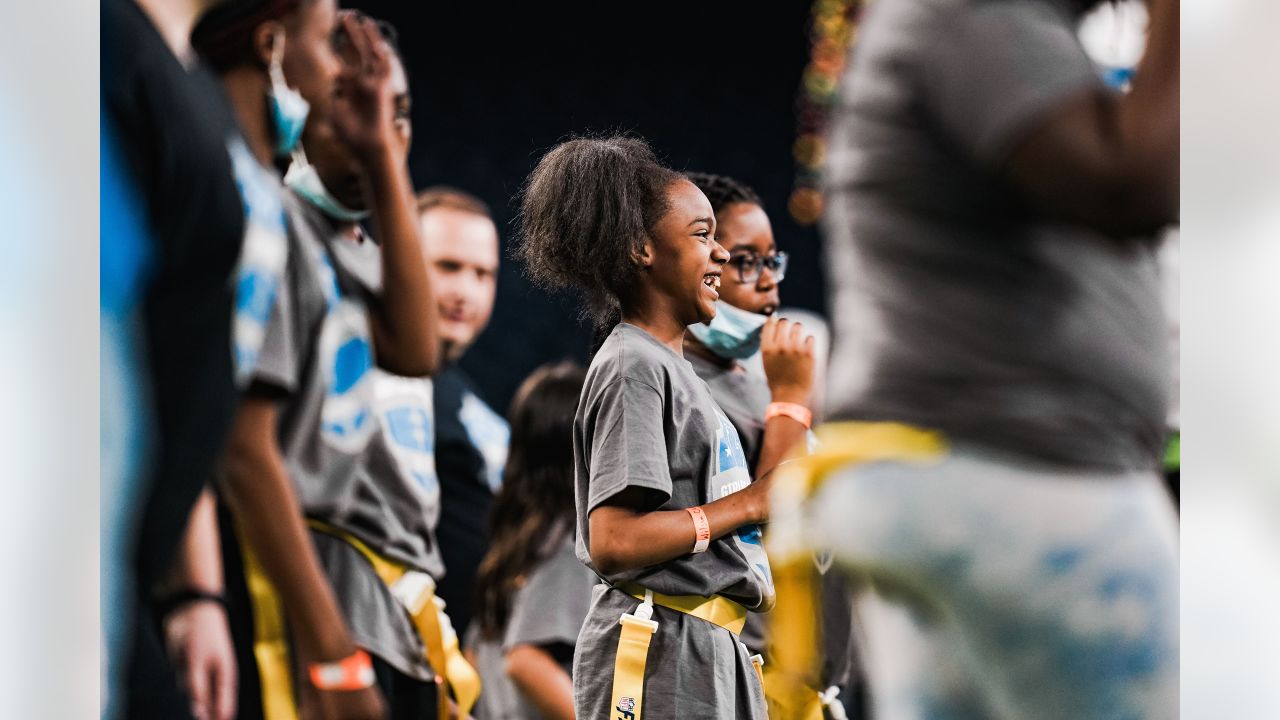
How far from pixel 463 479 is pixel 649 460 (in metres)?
1.07

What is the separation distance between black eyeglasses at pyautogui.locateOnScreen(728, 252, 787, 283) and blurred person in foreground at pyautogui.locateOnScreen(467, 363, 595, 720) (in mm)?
463

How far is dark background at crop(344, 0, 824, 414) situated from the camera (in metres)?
2.80

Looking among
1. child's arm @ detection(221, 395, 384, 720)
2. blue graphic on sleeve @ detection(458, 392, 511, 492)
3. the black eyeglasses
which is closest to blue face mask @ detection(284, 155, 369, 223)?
child's arm @ detection(221, 395, 384, 720)

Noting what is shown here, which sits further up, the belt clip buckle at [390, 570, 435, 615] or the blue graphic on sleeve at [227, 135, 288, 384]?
the blue graphic on sleeve at [227, 135, 288, 384]

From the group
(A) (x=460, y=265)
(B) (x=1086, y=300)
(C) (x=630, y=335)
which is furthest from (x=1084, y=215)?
(A) (x=460, y=265)

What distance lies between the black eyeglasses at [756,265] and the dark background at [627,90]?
43 millimetres

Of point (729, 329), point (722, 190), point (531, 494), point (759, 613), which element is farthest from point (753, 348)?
point (531, 494)

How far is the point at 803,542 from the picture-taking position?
2627 millimetres

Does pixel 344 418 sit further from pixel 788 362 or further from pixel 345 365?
pixel 788 362

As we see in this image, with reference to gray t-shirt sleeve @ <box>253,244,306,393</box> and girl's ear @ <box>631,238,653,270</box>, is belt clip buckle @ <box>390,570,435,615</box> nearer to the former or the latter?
gray t-shirt sleeve @ <box>253,244,306,393</box>

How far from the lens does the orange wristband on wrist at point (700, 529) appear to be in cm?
214

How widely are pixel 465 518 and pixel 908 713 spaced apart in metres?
1.22

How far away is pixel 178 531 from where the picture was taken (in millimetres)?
2484
